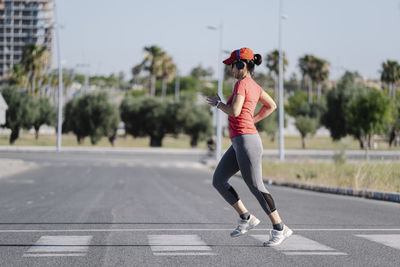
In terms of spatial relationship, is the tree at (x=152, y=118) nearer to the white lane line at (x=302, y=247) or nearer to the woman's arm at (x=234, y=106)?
the white lane line at (x=302, y=247)

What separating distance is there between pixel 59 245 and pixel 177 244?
1377 millimetres

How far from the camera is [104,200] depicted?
16.5 m

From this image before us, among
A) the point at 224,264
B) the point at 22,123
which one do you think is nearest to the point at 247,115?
the point at 224,264

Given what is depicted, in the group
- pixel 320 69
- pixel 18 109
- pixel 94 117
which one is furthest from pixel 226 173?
pixel 320 69

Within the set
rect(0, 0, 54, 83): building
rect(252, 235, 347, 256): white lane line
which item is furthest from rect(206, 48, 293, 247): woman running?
rect(0, 0, 54, 83): building

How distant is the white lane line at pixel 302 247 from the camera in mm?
7455

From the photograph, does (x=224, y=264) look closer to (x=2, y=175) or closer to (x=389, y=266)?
(x=389, y=266)

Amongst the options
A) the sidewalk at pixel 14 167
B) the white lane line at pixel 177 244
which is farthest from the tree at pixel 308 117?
the white lane line at pixel 177 244

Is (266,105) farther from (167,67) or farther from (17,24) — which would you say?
(17,24)

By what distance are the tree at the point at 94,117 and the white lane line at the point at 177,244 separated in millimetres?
63964

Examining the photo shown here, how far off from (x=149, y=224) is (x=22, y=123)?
195 ft

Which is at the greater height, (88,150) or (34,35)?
(34,35)

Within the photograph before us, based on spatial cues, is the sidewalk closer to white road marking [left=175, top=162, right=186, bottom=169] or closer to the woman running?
white road marking [left=175, top=162, right=186, bottom=169]

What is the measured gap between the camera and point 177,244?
8.12m
